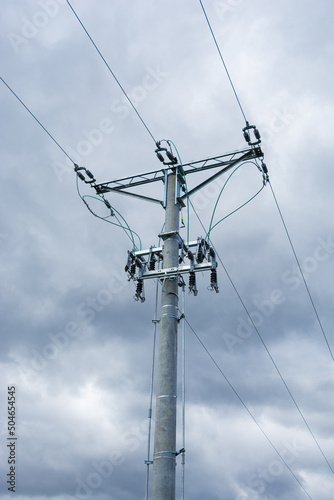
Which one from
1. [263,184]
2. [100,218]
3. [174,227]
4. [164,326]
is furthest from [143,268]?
[263,184]

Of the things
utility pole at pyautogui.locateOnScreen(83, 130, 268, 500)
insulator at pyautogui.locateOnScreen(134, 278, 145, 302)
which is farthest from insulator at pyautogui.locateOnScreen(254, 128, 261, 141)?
insulator at pyautogui.locateOnScreen(134, 278, 145, 302)

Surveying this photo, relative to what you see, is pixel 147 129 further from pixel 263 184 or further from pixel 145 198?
pixel 263 184

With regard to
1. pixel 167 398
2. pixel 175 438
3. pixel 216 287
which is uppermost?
pixel 216 287

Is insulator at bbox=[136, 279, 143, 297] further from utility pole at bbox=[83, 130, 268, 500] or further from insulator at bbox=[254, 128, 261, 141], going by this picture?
insulator at bbox=[254, 128, 261, 141]

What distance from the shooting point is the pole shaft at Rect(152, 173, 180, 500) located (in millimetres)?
9969

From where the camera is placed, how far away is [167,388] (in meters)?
10.6

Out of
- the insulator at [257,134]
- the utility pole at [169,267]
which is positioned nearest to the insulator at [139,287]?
the utility pole at [169,267]

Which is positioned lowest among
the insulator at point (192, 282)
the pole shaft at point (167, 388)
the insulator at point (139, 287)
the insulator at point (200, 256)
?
the pole shaft at point (167, 388)

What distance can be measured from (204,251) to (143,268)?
1.78 meters

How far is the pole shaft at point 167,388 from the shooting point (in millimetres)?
9969

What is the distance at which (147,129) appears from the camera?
15.1 m

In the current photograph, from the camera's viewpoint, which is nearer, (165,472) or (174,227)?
(165,472)

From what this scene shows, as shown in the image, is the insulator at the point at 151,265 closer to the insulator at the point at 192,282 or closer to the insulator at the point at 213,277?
the insulator at the point at 192,282

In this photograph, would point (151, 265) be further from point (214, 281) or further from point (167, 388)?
point (167, 388)
